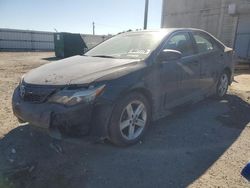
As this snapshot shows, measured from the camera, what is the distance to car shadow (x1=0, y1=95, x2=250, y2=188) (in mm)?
2805

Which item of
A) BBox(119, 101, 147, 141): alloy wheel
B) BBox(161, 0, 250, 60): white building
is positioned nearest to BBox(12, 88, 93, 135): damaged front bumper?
BBox(119, 101, 147, 141): alloy wheel

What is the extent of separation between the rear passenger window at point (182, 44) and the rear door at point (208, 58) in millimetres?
233

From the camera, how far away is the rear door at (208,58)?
4.98 metres

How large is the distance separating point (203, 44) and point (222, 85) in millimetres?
1309

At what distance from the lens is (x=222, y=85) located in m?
5.98

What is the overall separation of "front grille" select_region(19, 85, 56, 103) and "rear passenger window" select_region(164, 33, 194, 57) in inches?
82.1

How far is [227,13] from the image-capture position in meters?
17.9

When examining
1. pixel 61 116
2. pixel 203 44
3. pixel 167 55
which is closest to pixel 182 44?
pixel 203 44

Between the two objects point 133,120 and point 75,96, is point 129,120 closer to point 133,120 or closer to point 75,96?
point 133,120

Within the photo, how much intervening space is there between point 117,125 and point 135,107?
453 mm

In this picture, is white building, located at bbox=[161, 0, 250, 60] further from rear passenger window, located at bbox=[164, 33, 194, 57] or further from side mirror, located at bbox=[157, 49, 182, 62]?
side mirror, located at bbox=[157, 49, 182, 62]

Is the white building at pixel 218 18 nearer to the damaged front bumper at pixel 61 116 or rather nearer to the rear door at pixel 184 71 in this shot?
the rear door at pixel 184 71

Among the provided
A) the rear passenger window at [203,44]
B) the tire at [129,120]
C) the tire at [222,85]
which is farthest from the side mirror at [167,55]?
the tire at [222,85]

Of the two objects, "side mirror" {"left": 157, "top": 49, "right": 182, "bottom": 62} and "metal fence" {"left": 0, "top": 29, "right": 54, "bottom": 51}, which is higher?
"side mirror" {"left": 157, "top": 49, "right": 182, "bottom": 62}
